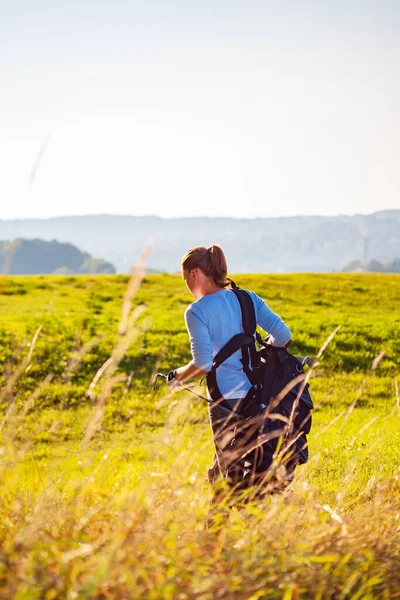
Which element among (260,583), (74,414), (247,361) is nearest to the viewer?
(260,583)

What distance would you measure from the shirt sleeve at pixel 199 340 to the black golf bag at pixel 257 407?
0.18m

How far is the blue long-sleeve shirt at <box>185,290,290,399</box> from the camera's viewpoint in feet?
16.7

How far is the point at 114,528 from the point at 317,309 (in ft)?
68.9

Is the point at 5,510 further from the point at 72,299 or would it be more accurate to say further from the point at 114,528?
the point at 72,299

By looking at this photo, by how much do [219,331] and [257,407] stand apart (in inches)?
24.7

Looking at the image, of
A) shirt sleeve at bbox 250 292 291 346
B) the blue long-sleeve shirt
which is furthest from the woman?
shirt sleeve at bbox 250 292 291 346

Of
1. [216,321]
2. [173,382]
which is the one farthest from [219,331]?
[173,382]

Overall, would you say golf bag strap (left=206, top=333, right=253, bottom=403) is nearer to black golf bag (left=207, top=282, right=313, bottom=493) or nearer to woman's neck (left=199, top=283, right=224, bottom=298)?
black golf bag (left=207, top=282, right=313, bottom=493)

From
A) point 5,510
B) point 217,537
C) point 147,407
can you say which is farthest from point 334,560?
point 147,407

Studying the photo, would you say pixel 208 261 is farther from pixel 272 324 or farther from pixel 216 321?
pixel 272 324

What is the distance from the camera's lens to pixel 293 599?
3.36 m

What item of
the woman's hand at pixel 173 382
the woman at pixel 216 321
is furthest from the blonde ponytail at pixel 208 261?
the woman's hand at pixel 173 382

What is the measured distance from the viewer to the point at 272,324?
18.0 ft

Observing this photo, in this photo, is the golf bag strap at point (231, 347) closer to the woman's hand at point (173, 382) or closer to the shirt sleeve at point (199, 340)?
the shirt sleeve at point (199, 340)
